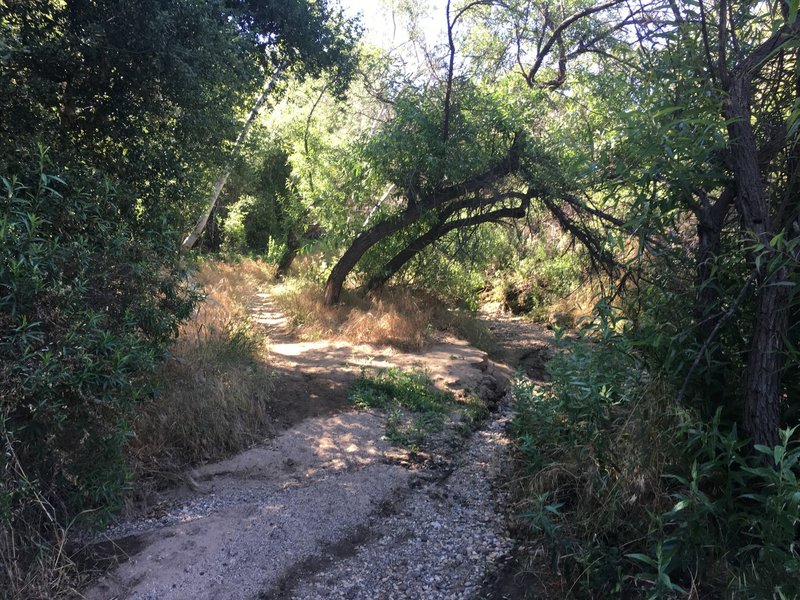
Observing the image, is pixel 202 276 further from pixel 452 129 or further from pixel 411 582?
pixel 411 582

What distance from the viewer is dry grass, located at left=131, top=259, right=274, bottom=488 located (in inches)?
220

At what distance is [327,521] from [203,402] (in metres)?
1.96

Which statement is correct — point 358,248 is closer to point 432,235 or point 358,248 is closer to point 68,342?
point 432,235

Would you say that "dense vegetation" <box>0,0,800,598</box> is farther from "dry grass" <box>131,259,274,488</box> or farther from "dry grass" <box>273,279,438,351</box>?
"dry grass" <box>273,279,438,351</box>

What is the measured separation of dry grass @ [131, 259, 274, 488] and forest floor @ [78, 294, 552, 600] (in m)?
0.24

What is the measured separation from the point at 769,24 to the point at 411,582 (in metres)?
4.32

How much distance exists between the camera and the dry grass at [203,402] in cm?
559

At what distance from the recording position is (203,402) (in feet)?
19.9

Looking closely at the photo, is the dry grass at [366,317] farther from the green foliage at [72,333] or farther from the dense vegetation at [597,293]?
the green foliage at [72,333]

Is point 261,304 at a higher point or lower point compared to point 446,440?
higher

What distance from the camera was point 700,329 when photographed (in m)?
3.83

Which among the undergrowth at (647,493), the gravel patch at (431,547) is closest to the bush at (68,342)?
the gravel patch at (431,547)

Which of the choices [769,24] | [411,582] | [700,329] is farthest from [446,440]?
[769,24]

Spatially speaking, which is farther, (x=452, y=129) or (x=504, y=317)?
(x=504, y=317)
